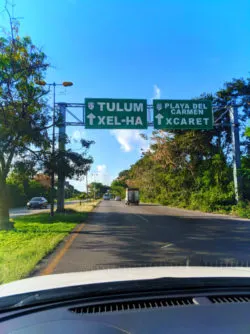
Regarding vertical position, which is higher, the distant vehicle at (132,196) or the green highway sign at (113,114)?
the green highway sign at (113,114)

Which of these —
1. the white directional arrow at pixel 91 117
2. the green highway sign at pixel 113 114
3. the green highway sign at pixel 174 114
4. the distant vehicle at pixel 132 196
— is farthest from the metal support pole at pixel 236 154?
the distant vehicle at pixel 132 196

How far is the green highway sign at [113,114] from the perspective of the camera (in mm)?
19203

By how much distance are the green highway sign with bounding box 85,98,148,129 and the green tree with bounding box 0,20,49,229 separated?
5.60 m

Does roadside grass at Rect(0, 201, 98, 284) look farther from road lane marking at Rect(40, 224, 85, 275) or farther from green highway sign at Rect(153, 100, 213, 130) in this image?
green highway sign at Rect(153, 100, 213, 130)

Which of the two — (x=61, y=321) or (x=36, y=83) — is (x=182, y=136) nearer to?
(x=36, y=83)

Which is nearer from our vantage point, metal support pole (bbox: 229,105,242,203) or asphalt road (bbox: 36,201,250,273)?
asphalt road (bbox: 36,201,250,273)

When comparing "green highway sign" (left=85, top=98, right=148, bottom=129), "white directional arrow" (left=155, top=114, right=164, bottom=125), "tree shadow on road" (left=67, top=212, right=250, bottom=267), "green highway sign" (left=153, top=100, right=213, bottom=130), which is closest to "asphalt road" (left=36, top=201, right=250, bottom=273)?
"tree shadow on road" (left=67, top=212, right=250, bottom=267)

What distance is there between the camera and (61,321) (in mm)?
2246

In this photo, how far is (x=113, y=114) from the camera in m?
19.2

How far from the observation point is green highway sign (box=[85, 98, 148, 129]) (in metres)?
19.2

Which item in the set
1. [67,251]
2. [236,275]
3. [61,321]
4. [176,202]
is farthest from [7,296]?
[176,202]

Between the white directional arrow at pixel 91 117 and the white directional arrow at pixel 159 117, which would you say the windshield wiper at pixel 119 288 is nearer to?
the white directional arrow at pixel 91 117

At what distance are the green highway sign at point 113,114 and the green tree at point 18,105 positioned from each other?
5605 millimetres

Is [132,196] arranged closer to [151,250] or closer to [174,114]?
[174,114]
